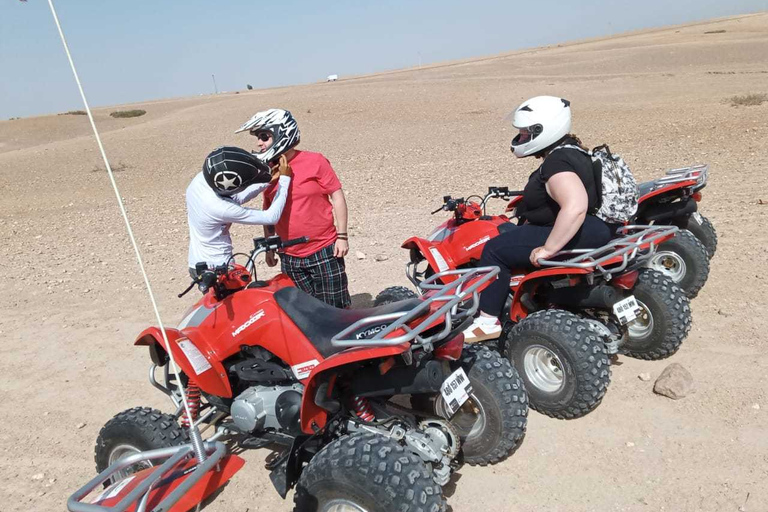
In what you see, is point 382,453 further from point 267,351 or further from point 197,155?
point 197,155

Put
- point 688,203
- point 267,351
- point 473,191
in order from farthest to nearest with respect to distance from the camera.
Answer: point 473,191
point 688,203
point 267,351

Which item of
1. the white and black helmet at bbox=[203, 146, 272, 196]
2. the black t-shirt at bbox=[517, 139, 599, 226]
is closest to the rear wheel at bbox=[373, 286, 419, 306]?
the black t-shirt at bbox=[517, 139, 599, 226]

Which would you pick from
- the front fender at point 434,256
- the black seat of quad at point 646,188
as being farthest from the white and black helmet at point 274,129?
the black seat of quad at point 646,188

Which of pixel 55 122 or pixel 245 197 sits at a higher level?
pixel 245 197

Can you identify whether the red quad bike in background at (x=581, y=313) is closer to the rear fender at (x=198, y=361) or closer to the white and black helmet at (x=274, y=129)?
the white and black helmet at (x=274, y=129)

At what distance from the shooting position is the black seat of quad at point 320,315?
3205 millimetres

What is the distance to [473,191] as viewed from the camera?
37.1ft

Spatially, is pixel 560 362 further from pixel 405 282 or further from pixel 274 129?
pixel 405 282

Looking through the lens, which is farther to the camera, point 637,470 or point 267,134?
point 267,134

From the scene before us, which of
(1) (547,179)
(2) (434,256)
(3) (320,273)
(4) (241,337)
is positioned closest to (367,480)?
(4) (241,337)

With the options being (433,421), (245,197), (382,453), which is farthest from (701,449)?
(245,197)

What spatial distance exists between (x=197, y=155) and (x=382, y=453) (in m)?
18.5

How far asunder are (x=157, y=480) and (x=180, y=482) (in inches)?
4.5

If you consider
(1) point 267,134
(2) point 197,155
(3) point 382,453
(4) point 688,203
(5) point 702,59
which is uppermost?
(1) point 267,134
